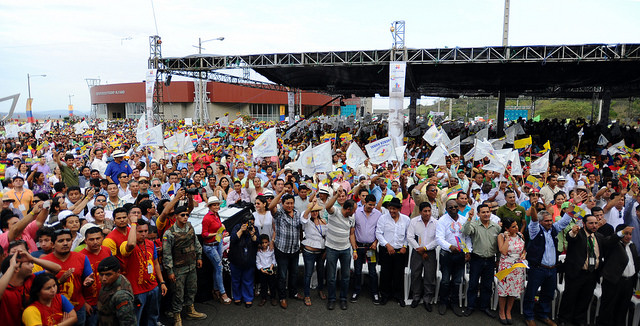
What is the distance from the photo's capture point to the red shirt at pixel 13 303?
3111 millimetres

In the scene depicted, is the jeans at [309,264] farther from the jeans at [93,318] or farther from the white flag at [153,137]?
the white flag at [153,137]

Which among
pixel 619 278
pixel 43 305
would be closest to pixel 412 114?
pixel 619 278

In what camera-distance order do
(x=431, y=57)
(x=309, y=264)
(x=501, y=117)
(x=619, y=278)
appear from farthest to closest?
(x=501, y=117) → (x=431, y=57) → (x=309, y=264) → (x=619, y=278)

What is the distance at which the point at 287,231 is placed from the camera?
5.41 m

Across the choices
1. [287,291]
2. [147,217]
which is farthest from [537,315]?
[147,217]

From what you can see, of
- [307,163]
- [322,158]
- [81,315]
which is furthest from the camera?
[307,163]

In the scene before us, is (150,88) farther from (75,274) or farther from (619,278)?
(619,278)

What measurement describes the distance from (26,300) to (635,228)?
7.18m

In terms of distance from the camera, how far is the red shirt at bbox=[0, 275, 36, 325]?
311cm

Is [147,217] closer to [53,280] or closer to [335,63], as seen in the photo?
[53,280]

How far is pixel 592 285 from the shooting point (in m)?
4.93

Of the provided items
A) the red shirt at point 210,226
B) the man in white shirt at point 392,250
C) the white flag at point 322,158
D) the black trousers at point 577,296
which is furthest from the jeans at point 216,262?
the black trousers at point 577,296

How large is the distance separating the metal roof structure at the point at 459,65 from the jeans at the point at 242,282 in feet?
37.3

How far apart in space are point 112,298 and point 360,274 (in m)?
3.36
